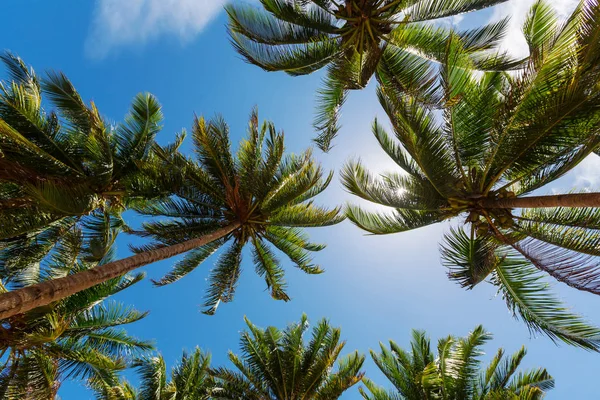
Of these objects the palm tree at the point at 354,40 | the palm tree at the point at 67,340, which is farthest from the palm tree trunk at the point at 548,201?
the palm tree at the point at 67,340

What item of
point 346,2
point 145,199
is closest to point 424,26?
point 346,2

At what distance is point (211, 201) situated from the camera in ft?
35.7

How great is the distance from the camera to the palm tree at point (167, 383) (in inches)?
443

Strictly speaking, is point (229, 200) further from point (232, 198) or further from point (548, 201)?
point (548, 201)

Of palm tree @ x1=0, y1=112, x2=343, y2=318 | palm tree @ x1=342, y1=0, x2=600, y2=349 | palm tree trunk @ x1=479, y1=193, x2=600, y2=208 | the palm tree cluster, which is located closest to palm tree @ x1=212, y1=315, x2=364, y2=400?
the palm tree cluster

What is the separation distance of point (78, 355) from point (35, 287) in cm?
621

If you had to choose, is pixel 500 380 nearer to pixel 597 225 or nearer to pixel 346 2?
pixel 597 225

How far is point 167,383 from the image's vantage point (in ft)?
42.2

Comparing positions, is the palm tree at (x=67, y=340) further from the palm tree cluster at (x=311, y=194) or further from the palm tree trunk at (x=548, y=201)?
the palm tree trunk at (x=548, y=201)

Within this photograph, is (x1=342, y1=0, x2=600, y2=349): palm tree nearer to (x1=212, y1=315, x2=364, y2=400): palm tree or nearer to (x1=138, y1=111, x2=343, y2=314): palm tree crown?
(x1=138, y1=111, x2=343, y2=314): palm tree crown

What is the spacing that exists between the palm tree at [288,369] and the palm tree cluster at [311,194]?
0.06 metres

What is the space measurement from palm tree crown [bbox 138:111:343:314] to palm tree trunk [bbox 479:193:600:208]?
3.85 meters

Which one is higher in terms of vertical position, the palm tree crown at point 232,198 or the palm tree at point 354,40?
the palm tree at point 354,40

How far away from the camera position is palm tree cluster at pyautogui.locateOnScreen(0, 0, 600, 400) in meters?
7.20
